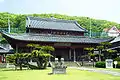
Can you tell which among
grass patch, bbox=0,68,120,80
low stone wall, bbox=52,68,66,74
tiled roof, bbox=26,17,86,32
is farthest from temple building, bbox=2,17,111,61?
grass patch, bbox=0,68,120,80

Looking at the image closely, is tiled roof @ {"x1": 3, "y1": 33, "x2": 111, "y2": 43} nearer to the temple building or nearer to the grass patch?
the temple building

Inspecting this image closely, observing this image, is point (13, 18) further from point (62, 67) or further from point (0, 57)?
point (62, 67)

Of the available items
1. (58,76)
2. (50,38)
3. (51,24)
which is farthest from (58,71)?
(51,24)

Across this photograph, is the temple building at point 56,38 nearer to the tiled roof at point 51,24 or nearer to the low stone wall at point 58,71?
the tiled roof at point 51,24

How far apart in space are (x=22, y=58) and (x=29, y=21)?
67.8ft

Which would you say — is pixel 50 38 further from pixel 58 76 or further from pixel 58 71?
pixel 58 76

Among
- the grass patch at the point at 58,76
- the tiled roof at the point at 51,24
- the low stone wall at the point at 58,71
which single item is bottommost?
the grass patch at the point at 58,76

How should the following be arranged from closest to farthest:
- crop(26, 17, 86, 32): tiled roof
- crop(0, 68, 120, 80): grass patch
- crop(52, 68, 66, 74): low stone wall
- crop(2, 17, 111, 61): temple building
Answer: crop(0, 68, 120, 80): grass patch → crop(52, 68, 66, 74): low stone wall → crop(2, 17, 111, 61): temple building → crop(26, 17, 86, 32): tiled roof

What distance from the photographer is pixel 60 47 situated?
46.6 metres

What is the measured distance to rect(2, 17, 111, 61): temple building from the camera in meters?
43.1

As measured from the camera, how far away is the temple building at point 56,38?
43125mm

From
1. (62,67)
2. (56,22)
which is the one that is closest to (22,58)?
(62,67)

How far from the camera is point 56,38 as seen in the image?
152 ft

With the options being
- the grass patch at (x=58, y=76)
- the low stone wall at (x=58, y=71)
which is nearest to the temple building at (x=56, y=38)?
the low stone wall at (x=58, y=71)
